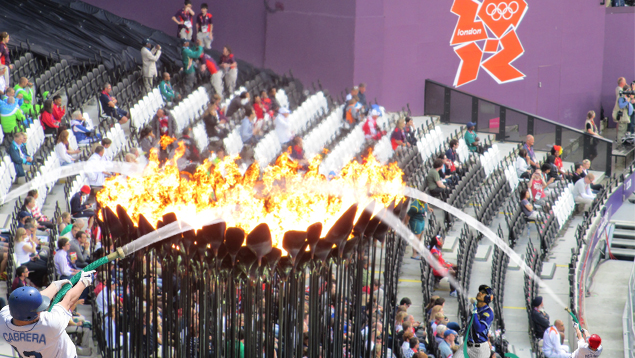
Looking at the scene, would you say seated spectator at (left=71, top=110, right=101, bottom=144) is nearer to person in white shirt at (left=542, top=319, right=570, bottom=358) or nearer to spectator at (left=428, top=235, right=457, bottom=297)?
spectator at (left=428, top=235, right=457, bottom=297)

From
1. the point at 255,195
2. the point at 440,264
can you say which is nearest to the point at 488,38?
the point at 440,264

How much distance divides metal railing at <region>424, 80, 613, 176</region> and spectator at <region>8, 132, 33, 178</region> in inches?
448

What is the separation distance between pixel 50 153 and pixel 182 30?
638 centimetres

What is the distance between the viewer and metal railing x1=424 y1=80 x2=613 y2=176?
19578 mm

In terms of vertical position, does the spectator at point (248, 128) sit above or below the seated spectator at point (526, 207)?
above

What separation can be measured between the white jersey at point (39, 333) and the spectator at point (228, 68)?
39.3 ft

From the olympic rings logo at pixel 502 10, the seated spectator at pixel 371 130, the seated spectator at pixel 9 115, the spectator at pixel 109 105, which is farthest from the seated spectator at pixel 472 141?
the seated spectator at pixel 9 115

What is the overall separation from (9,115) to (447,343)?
7.49 metres

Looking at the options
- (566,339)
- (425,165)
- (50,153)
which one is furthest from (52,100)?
(566,339)

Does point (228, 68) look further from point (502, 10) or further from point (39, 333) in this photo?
point (39, 333)

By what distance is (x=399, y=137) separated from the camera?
1656 centimetres

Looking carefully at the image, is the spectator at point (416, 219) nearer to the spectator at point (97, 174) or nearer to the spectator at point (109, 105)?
the spectator at point (97, 174)

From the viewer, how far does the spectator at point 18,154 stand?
1250cm

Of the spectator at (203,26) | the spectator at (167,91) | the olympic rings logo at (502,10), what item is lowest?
the spectator at (167,91)
